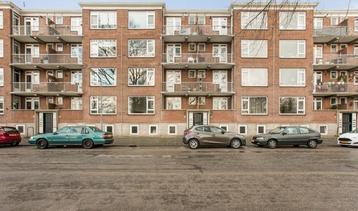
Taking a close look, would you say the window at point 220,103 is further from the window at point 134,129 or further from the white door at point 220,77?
the window at point 134,129

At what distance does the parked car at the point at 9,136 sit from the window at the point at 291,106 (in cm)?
2348

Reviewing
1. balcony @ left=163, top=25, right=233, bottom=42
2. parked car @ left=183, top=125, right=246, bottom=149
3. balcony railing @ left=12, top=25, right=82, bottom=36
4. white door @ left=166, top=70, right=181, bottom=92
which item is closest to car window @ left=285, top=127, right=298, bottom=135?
parked car @ left=183, top=125, right=246, bottom=149

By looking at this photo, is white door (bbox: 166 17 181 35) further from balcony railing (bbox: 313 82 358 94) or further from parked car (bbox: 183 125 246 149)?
balcony railing (bbox: 313 82 358 94)

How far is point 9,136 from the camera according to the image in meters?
19.3

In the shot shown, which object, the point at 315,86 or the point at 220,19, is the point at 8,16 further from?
the point at 315,86

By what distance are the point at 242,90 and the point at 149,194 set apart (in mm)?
22418

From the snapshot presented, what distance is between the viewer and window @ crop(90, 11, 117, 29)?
2761cm

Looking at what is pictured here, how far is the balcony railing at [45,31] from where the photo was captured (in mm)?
27922

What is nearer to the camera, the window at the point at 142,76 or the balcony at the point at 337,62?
the window at the point at 142,76

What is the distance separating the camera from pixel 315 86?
28.5 m

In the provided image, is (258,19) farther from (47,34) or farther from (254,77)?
(47,34)

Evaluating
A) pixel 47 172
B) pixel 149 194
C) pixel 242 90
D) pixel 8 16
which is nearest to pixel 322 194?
pixel 149 194

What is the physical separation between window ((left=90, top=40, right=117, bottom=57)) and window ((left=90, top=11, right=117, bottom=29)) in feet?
5.02

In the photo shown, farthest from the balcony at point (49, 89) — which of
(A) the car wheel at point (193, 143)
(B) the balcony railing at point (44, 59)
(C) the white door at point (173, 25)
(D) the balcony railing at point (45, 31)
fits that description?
(A) the car wheel at point (193, 143)
